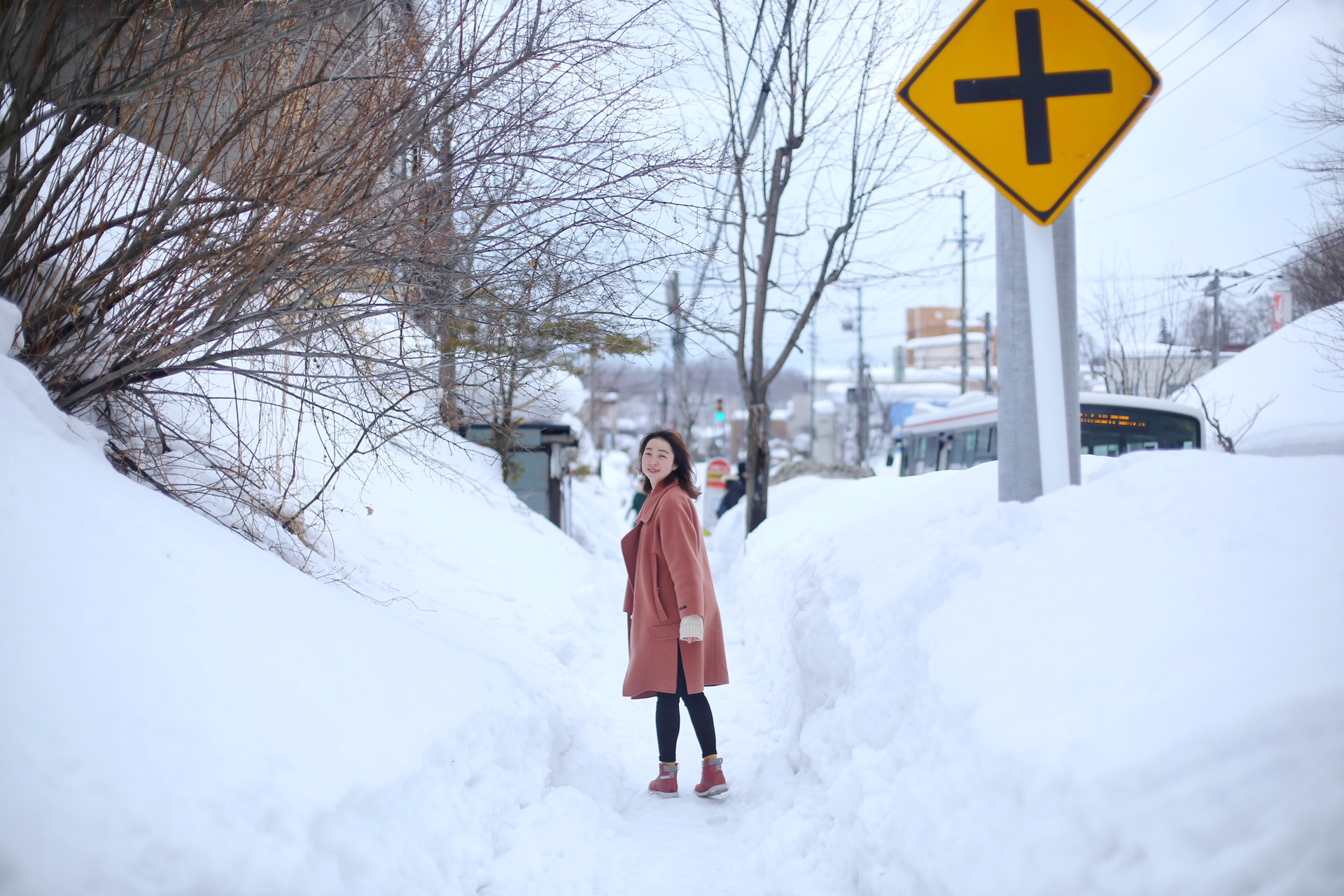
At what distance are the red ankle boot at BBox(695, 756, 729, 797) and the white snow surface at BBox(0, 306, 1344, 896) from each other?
2.7 inches

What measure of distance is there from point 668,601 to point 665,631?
0.16 metres

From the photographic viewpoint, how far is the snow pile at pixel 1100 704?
6.33ft

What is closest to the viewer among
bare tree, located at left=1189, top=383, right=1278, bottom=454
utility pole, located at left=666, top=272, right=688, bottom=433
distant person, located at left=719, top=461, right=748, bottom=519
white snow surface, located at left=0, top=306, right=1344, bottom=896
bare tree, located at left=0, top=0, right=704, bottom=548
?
white snow surface, located at left=0, top=306, right=1344, bottom=896

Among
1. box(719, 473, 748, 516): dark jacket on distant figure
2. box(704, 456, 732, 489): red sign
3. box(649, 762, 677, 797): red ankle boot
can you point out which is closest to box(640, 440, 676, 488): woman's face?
box(649, 762, 677, 797): red ankle boot

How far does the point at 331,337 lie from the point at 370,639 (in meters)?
2.41

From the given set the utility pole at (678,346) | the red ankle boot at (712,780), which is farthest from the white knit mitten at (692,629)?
the utility pole at (678,346)

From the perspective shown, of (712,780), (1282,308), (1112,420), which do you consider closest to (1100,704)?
(712,780)

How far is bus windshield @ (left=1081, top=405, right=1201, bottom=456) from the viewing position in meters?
14.0

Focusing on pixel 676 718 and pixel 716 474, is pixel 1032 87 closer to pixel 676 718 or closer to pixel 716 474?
pixel 676 718

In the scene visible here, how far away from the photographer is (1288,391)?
24625 millimetres

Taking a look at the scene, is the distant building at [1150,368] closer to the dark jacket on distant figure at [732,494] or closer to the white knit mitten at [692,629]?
the dark jacket on distant figure at [732,494]

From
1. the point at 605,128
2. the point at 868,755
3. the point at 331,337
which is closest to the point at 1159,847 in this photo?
the point at 868,755

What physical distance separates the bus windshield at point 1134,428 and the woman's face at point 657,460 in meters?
11.3

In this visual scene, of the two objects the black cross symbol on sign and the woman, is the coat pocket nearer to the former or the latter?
the woman
